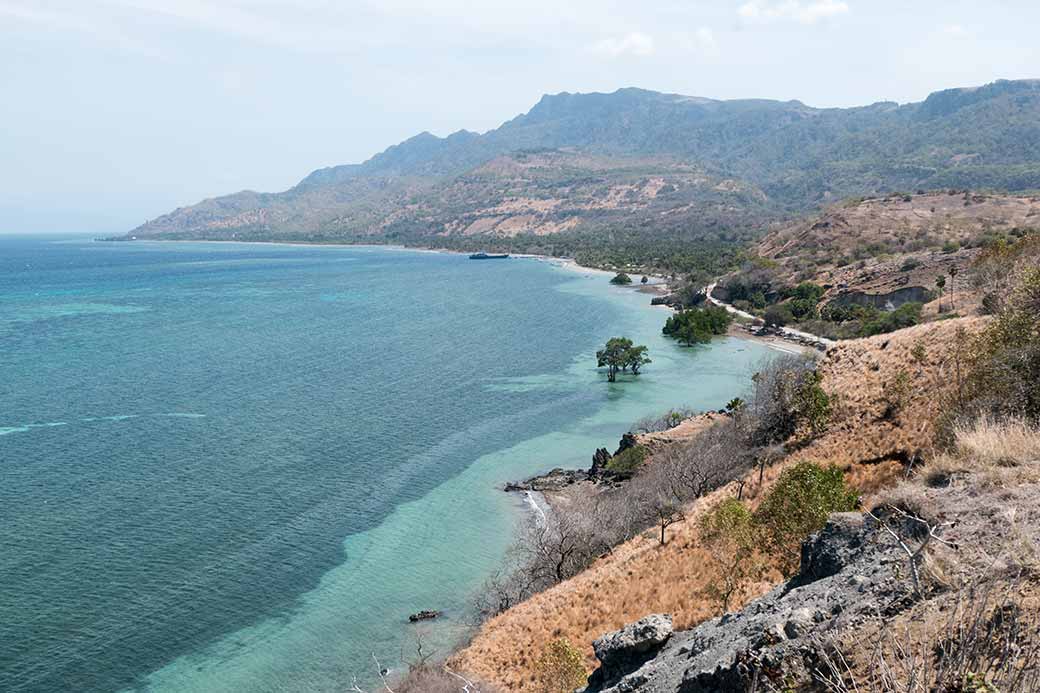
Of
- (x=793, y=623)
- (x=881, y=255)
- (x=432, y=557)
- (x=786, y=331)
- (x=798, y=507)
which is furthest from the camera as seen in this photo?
(x=881, y=255)

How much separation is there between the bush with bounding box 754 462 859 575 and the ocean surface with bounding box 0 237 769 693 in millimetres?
14893

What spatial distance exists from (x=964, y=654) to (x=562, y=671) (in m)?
14.1

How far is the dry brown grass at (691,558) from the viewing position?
2220 cm

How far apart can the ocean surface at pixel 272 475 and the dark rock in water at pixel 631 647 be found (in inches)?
606

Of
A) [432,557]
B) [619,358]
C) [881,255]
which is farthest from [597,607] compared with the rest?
[881,255]

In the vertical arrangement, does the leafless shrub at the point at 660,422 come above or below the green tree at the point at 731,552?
below

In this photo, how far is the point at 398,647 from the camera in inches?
1126

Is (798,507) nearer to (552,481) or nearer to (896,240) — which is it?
(552,481)

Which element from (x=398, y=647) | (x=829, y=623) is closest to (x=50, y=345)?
(x=398, y=647)

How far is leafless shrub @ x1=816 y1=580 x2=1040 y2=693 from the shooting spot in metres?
6.49

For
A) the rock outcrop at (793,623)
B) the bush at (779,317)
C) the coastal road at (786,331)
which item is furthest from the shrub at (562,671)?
the bush at (779,317)

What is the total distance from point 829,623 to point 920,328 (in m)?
26.9

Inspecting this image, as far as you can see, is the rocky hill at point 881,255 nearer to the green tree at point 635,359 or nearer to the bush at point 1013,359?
the green tree at point 635,359

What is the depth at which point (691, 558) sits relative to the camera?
24.0 meters
